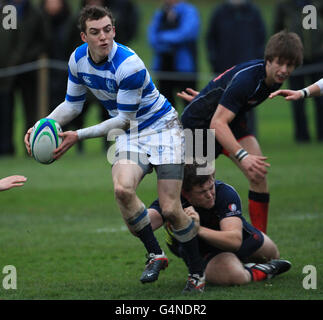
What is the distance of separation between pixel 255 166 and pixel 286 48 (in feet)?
3.64

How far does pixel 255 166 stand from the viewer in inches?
264

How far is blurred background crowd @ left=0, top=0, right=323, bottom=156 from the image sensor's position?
48.5 feet

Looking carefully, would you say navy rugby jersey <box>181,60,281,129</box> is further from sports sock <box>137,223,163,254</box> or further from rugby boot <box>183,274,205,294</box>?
rugby boot <box>183,274,205,294</box>

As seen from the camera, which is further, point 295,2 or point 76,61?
point 295,2

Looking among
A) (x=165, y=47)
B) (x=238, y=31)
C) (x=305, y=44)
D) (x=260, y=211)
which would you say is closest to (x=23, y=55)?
(x=165, y=47)

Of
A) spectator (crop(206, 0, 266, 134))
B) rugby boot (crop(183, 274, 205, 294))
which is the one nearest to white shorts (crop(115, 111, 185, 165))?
rugby boot (crop(183, 274, 205, 294))

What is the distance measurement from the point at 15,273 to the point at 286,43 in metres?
2.96

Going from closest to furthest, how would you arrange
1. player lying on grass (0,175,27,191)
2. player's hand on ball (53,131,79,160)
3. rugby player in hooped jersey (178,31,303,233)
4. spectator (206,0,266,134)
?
player lying on grass (0,175,27,191)
player's hand on ball (53,131,79,160)
rugby player in hooped jersey (178,31,303,233)
spectator (206,0,266,134)

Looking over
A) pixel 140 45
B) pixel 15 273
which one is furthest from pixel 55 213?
pixel 140 45

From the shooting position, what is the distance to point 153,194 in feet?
37.1

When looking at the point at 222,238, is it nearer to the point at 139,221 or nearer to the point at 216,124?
the point at 139,221

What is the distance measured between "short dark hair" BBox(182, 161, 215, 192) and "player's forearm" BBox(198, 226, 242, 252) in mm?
356

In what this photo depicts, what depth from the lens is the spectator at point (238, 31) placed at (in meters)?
15.0
